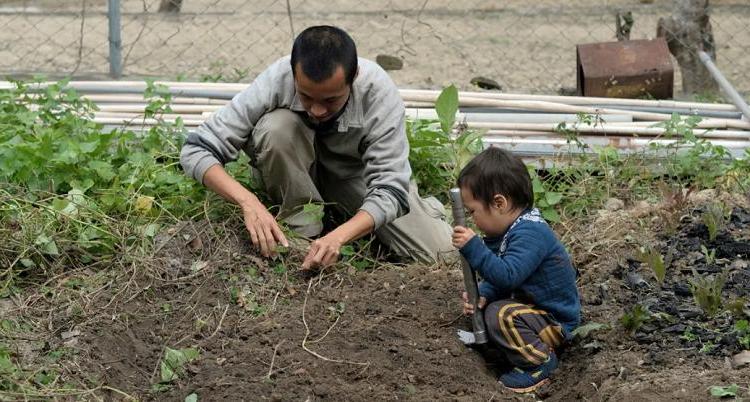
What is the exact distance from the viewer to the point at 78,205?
4.91 metres

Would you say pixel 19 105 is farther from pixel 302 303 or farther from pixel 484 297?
pixel 484 297

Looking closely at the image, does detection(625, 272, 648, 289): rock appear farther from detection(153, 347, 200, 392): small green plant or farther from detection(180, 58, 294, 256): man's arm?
detection(153, 347, 200, 392): small green plant

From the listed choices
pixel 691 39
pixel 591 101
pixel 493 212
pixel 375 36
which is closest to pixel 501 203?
pixel 493 212

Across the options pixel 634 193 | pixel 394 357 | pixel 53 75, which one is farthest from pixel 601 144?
pixel 53 75

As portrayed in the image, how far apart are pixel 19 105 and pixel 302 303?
238cm

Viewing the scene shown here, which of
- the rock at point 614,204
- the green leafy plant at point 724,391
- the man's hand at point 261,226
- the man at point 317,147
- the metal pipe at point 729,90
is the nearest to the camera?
the green leafy plant at point 724,391

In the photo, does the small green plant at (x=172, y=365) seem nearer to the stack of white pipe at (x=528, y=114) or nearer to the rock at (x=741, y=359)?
the rock at (x=741, y=359)

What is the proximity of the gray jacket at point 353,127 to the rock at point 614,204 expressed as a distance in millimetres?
1286

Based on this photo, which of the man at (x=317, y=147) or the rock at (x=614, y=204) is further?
the rock at (x=614, y=204)

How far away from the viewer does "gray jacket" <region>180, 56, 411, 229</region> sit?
4.70 metres

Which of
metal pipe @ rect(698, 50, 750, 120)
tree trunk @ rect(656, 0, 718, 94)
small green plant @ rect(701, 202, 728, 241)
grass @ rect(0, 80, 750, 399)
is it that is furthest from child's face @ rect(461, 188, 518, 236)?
tree trunk @ rect(656, 0, 718, 94)

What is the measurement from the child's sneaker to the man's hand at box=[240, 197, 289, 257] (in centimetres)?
105

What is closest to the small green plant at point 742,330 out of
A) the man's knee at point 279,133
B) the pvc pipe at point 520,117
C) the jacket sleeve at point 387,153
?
the jacket sleeve at point 387,153

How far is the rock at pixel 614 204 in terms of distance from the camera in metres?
5.61
